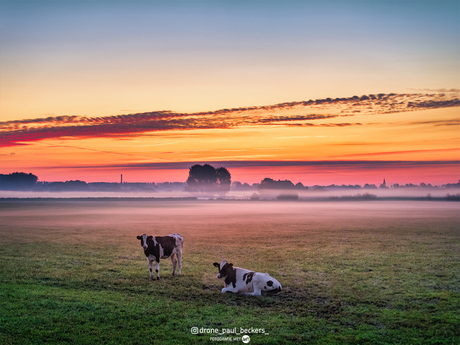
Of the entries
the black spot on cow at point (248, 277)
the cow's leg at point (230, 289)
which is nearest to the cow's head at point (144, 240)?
the cow's leg at point (230, 289)

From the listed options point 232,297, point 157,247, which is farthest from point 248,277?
point 157,247

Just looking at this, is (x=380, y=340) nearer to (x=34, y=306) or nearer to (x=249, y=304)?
(x=249, y=304)

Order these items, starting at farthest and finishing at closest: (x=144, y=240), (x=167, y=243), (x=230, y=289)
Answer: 1. (x=167, y=243)
2. (x=144, y=240)
3. (x=230, y=289)

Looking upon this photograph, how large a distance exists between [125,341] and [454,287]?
501 inches

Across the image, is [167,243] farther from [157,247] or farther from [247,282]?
[247,282]

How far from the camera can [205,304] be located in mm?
13117

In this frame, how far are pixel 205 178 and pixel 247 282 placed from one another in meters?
158

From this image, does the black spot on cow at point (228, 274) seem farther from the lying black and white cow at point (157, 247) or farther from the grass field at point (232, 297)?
the lying black and white cow at point (157, 247)

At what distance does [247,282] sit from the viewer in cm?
1440

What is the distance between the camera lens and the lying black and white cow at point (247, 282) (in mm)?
14156

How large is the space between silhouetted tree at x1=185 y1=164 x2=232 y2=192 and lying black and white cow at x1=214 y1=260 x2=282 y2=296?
157m

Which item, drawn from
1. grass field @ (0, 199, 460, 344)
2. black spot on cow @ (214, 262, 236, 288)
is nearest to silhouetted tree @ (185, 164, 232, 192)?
grass field @ (0, 199, 460, 344)

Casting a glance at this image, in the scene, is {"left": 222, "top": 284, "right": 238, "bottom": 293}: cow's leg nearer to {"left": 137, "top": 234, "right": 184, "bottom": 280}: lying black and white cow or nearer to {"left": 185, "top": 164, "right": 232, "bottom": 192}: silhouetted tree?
{"left": 137, "top": 234, "right": 184, "bottom": 280}: lying black and white cow

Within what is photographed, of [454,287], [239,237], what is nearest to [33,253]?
[239,237]
